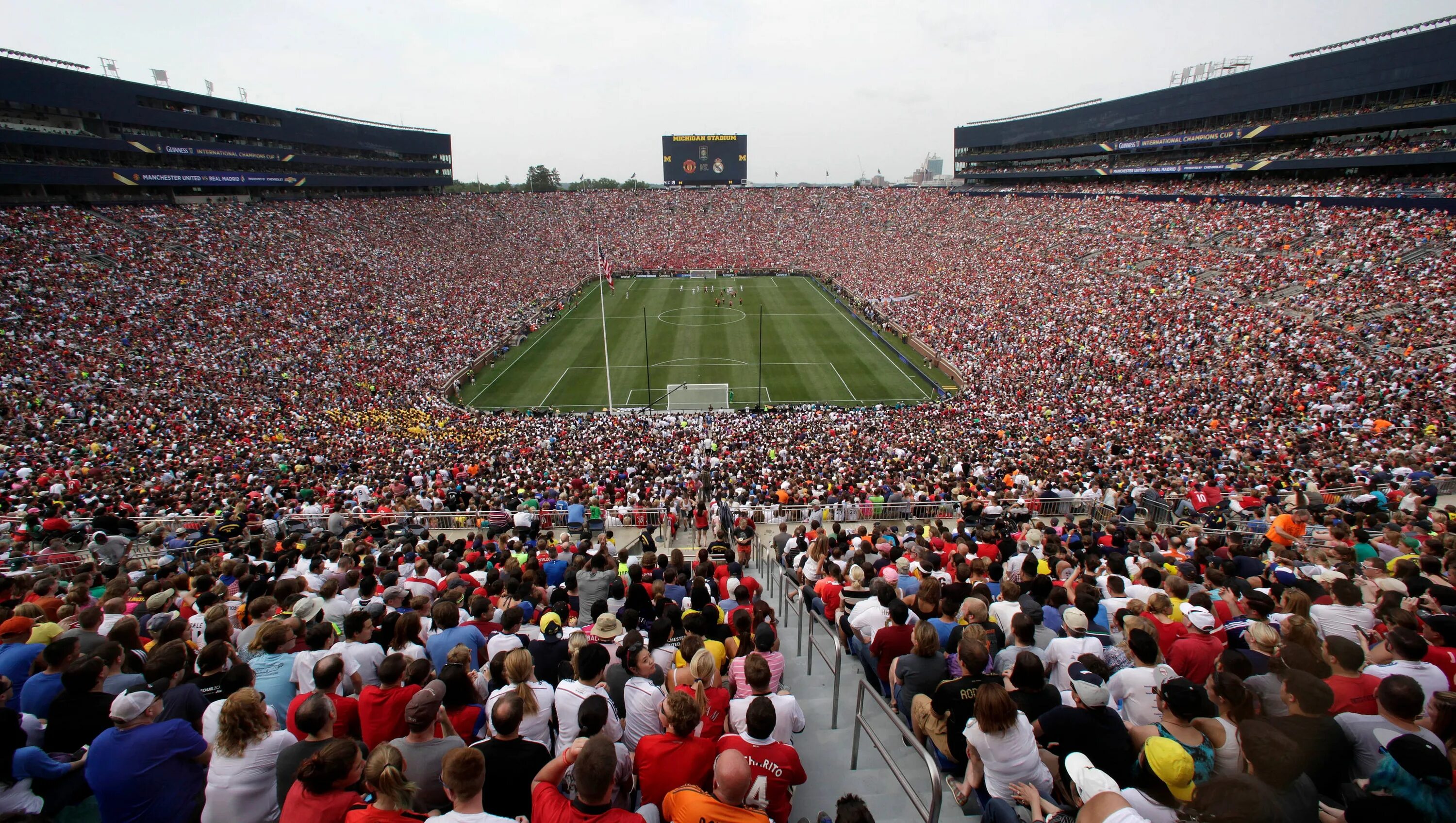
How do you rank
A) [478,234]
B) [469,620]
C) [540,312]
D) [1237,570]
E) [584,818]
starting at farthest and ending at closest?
[478,234] < [540,312] < [1237,570] < [469,620] < [584,818]

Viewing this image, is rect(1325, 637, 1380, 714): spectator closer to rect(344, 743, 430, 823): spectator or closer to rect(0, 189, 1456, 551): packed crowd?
rect(344, 743, 430, 823): spectator

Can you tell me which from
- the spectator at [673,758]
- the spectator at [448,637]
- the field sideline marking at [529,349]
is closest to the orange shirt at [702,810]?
the spectator at [673,758]

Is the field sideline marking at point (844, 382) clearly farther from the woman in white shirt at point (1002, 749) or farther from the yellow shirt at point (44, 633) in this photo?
the yellow shirt at point (44, 633)

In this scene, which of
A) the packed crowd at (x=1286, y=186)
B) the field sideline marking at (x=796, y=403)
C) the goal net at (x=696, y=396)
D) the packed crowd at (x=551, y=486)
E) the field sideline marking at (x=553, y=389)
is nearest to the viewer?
the packed crowd at (x=551, y=486)

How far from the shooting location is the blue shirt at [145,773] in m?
3.80

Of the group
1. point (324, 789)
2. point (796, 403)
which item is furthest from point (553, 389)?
point (324, 789)

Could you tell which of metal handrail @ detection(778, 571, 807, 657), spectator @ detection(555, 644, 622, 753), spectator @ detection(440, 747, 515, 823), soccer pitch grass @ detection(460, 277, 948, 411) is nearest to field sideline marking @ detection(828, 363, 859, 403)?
soccer pitch grass @ detection(460, 277, 948, 411)

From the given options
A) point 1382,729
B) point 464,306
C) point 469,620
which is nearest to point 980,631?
point 1382,729

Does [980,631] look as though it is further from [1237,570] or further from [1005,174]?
[1005,174]

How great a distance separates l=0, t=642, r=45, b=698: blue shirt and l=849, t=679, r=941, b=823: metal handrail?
6.70 m

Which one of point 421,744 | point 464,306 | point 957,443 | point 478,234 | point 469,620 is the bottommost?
point 957,443

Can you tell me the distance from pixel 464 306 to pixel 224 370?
21.4 meters

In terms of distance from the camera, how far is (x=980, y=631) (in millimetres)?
4516

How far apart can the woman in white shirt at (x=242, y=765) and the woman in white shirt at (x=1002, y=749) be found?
4200 millimetres
